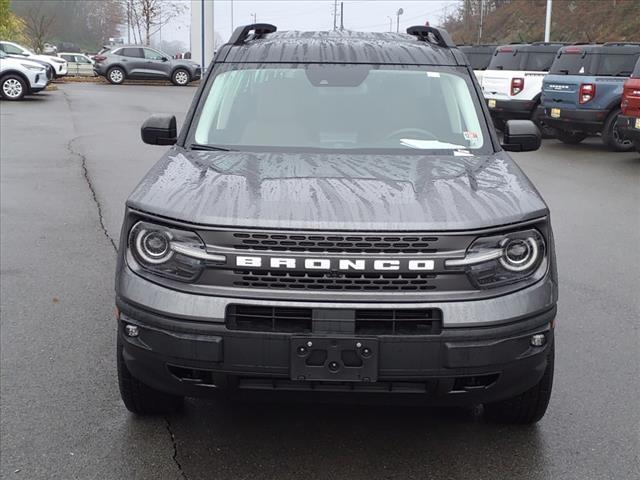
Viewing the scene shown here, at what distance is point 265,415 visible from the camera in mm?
3982

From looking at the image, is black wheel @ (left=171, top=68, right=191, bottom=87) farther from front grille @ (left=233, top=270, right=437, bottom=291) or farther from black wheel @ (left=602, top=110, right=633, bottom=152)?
front grille @ (left=233, top=270, right=437, bottom=291)

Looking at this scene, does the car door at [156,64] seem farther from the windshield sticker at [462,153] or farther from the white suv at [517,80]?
the windshield sticker at [462,153]

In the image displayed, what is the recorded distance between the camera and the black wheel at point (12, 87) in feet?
77.8

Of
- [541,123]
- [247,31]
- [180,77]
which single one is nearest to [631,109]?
[541,123]

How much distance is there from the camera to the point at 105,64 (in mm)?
34750

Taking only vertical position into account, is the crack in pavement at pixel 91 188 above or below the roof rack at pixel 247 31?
below

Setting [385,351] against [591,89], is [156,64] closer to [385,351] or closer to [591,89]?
[591,89]

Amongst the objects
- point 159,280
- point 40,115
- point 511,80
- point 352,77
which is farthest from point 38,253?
point 40,115

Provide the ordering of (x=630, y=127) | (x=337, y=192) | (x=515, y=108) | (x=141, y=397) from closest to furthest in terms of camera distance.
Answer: (x=337, y=192), (x=141, y=397), (x=630, y=127), (x=515, y=108)

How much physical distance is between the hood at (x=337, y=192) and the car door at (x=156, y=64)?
3270 cm

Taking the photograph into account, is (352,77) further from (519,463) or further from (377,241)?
(519,463)

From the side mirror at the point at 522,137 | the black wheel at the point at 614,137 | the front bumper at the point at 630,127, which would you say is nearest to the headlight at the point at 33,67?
the black wheel at the point at 614,137

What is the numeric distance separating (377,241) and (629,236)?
6.12 metres

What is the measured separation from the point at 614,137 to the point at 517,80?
109 inches
